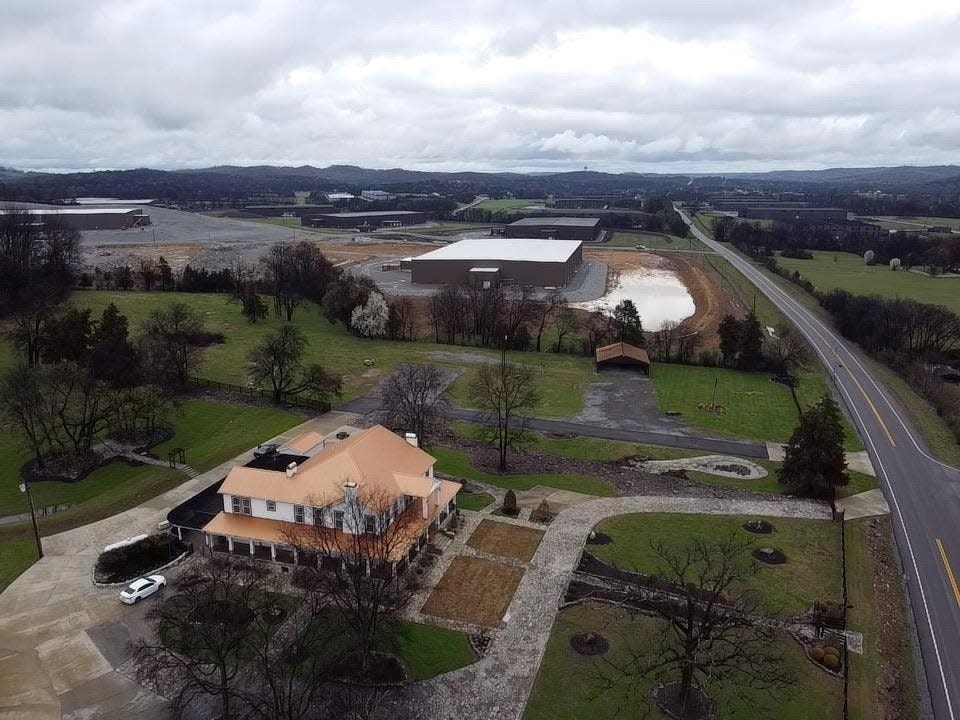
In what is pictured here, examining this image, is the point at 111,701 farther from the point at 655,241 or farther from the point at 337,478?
the point at 655,241

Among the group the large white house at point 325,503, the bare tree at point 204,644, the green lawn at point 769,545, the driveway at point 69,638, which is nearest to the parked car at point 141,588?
the driveway at point 69,638

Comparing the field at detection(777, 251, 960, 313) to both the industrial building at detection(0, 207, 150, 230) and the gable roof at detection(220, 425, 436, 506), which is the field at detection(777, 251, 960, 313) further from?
the industrial building at detection(0, 207, 150, 230)

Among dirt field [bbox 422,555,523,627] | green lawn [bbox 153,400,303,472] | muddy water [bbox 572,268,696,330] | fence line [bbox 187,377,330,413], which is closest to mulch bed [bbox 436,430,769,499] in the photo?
dirt field [bbox 422,555,523,627]

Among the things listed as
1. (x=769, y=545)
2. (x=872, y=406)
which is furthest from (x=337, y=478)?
(x=872, y=406)

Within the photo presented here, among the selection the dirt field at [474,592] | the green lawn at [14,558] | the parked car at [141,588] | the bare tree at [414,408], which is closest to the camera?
the dirt field at [474,592]

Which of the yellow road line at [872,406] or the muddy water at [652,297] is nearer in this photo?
the yellow road line at [872,406]

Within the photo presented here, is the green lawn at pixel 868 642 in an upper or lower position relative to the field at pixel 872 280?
lower

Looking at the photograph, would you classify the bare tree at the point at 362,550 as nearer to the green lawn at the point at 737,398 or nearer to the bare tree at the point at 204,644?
the bare tree at the point at 204,644
